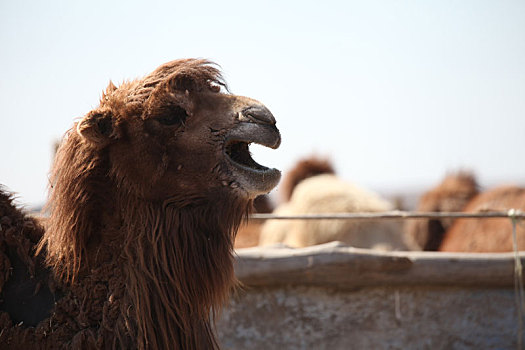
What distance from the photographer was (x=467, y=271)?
4.45 m

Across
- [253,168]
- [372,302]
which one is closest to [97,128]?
[253,168]

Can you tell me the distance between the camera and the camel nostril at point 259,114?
7.64ft

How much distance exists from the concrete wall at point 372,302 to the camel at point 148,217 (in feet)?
6.93

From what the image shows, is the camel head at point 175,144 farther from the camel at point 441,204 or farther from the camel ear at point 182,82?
the camel at point 441,204

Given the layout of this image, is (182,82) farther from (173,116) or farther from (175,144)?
(175,144)

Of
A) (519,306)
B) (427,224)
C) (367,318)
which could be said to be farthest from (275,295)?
(427,224)

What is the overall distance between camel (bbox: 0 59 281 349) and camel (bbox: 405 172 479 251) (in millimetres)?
5775

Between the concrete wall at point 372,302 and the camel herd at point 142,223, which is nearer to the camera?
the camel herd at point 142,223

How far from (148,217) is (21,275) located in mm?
567

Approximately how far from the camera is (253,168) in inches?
95.0

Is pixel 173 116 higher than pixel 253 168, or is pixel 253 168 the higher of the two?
pixel 173 116

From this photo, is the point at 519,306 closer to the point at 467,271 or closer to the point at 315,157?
the point at 467,271

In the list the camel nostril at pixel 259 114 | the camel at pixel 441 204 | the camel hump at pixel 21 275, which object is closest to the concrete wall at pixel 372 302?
the camel hump at pixel 21 275

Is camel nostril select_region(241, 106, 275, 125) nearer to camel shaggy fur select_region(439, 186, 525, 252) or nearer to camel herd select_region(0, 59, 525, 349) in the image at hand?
camel herd select_region(0, 59, 525, 349)
